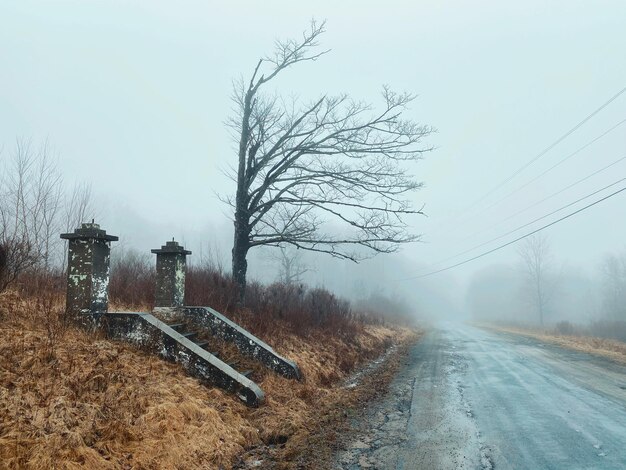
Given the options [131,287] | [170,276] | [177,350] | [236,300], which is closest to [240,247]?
[236,300]

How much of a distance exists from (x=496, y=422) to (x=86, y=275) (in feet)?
22.1

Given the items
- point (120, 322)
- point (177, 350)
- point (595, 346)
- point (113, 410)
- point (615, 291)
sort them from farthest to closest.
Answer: point (615, 291)
point (595, 346)
point (120, 322)
point (177, 350)
point (113, 410)

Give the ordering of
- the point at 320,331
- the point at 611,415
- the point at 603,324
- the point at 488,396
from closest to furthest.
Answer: the point at 611,415 < the point at 488,396 < the point at 320,331 < the point at 603,324

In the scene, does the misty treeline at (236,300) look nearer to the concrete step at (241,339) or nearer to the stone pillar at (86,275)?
the concrete step at (241,339)

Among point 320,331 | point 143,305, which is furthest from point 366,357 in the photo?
point 143,305

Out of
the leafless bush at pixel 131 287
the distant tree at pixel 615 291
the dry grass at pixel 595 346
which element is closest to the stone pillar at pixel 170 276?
the leafless bush at pixel 131 287

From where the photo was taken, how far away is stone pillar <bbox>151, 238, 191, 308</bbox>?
9.22 metres

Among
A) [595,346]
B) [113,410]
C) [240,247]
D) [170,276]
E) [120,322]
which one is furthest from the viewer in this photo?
[595,346]

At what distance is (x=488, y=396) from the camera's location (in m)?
8.18

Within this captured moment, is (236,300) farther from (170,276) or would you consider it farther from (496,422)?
(496,422)

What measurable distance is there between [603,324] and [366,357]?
2964cm

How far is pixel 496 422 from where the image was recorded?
20.9ft

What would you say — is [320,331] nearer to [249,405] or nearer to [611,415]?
[249,405]

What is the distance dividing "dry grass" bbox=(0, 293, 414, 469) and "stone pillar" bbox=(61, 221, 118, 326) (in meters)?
0.33
